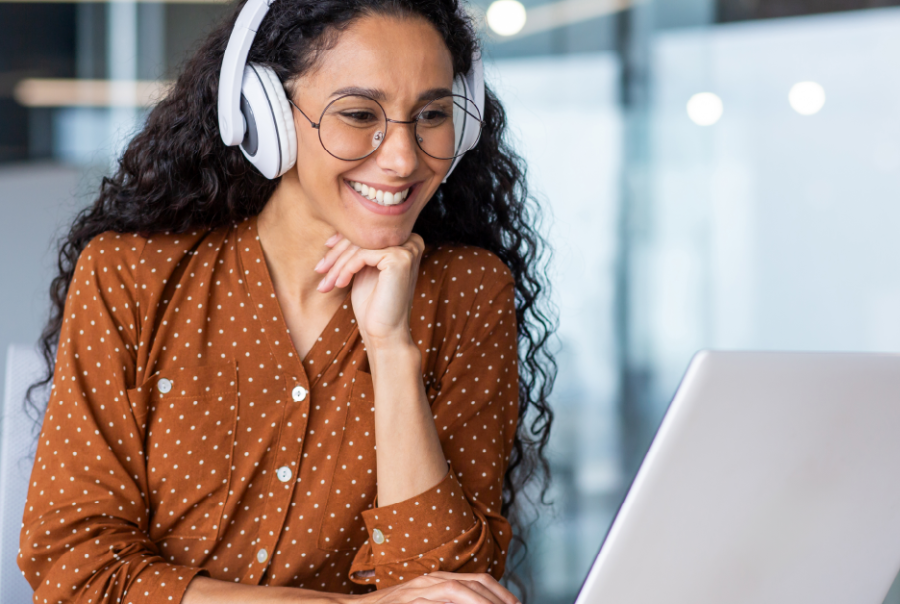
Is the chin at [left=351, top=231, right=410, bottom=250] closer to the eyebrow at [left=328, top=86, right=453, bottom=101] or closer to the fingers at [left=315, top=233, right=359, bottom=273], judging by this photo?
the fingers at [left=315, top=233, right=359, bottom=273]

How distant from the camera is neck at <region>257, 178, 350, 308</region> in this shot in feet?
3.97

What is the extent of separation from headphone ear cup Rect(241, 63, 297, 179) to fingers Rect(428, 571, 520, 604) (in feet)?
1.84

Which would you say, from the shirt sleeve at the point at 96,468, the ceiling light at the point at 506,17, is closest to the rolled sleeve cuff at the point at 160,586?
the shirt sleeve at the point at 96,468

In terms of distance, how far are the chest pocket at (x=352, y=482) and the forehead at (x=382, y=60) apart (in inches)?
16.4

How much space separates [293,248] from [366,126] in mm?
232

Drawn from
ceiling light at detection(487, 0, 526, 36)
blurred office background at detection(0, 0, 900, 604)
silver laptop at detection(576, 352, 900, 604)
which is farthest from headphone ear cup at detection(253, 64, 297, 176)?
ceiling light at detection(487, 0, 526, 36)

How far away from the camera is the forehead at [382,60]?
1.08 meters

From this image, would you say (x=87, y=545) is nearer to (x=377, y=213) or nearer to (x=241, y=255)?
(x=241, y=255)

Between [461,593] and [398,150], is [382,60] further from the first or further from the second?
[461,593]

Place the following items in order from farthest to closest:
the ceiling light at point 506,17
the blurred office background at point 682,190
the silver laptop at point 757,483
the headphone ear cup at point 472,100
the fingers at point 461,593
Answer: the ceiling light at point 506,17 < the blurred office background at point 682,190 < the headphone ear cup at point 472,100 < the fingers at point 461,593 < the silver laptop at point 757,483

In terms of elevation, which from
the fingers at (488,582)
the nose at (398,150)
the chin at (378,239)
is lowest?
the fingers at (488,582)

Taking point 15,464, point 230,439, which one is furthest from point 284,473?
point 15,464

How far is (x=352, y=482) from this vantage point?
1148 millimetres

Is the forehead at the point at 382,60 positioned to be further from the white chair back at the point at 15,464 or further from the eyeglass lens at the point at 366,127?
the white chair back at the point at 15,464
